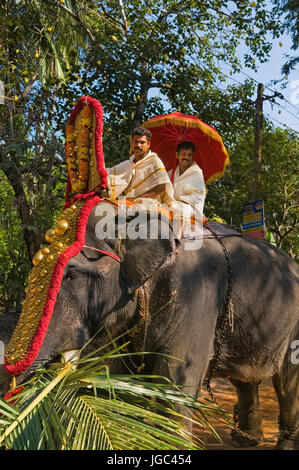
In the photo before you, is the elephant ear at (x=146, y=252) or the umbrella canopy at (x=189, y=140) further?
the umbrella canopy at (x=189, y=140)

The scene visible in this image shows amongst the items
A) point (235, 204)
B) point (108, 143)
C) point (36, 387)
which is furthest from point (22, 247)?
point (36, 387)

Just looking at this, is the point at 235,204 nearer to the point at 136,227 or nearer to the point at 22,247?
the point at 22,247

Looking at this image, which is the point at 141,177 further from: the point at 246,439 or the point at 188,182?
the point at 246,439

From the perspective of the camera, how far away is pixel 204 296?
10.8ft

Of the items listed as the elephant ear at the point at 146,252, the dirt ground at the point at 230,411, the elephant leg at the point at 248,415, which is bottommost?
the dirt ground at the point at 230,411

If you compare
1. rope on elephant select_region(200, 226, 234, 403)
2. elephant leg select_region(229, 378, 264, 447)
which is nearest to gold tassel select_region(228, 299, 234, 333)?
rope on elephant select_region(200, 226, 234, 403)

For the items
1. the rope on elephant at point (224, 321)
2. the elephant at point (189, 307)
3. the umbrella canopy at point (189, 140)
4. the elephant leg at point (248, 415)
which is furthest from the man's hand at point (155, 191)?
the elephant leg at point (248, 415)

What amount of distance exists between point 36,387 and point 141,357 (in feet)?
3.53

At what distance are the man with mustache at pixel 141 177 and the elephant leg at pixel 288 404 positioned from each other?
1.80 m

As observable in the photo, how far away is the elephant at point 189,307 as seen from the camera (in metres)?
2.83

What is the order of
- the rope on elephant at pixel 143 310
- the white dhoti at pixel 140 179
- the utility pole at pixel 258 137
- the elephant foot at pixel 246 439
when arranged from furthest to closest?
1. the utility pole at pixel 258 137
2. the elephant foot at pixel 246 439
3. the white dhoti at pixel 140 179
4. the rope on elephant at pixel 143 310

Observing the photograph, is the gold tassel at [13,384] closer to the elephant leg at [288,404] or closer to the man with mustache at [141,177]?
the man with mustache at [141,177]

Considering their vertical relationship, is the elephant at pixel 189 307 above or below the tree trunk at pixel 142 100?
below

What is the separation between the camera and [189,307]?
318 cm
